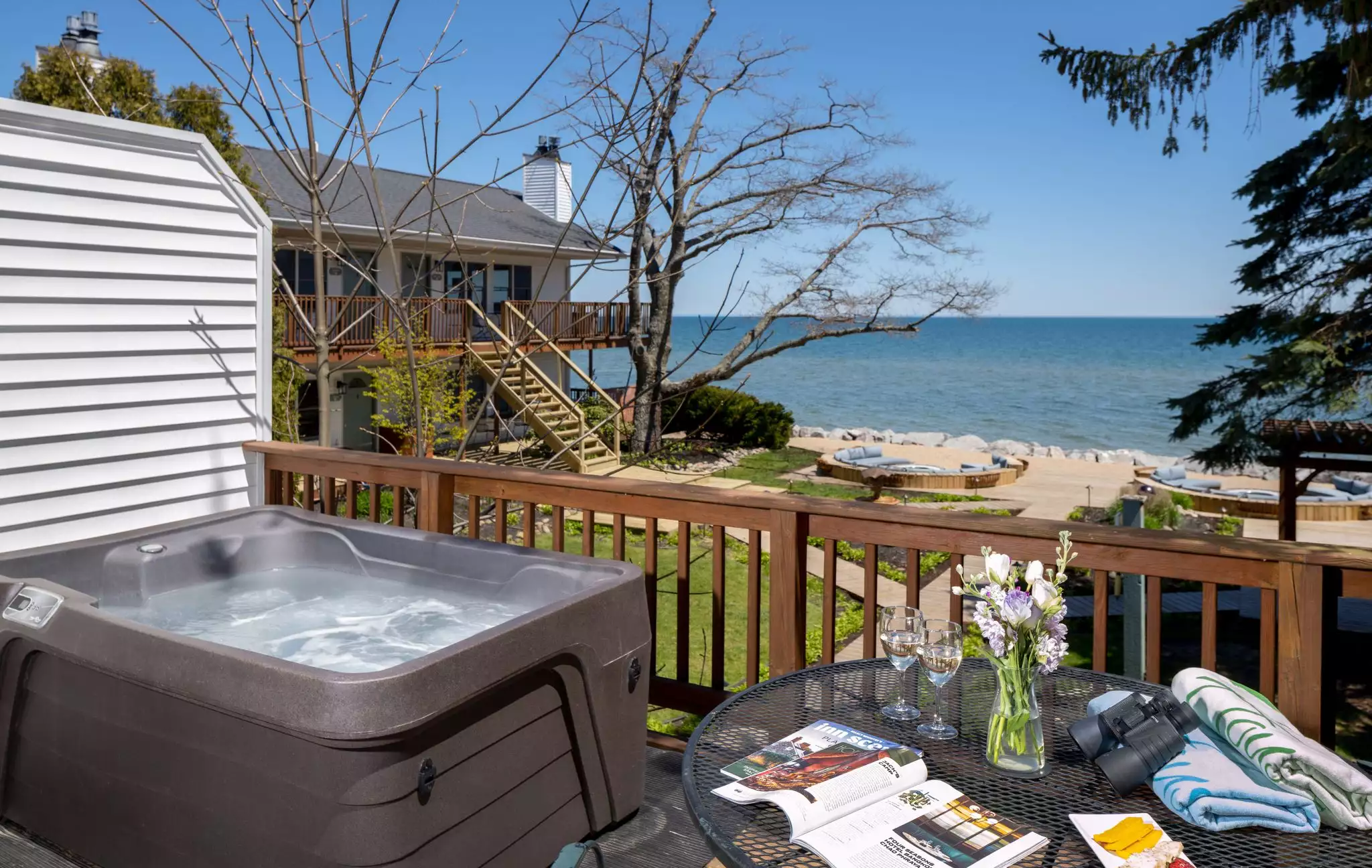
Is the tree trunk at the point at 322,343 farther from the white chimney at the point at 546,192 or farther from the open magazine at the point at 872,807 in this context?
the white chimney at the point at 546,192

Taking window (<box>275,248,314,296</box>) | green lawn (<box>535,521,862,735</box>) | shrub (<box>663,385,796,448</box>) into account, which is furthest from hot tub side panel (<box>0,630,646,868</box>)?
shrub (<box>663,385,796,448</box>)

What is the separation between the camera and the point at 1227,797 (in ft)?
4.58

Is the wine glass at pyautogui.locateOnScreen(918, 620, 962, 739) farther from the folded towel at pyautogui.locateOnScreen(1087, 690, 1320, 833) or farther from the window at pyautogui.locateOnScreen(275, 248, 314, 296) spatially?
the window at pyautogui.locateOnScreen(275, 248, 314, 296)

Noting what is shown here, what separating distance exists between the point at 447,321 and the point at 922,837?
15191 millimetres

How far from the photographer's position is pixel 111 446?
369 centimetres

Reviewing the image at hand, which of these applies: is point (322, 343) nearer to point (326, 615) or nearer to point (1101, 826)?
point (326, 615)

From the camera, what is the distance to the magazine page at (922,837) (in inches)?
51.0

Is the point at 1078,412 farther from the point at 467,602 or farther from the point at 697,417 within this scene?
the point at 467,602

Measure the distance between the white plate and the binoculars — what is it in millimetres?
79

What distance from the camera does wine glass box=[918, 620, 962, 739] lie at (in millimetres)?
1709

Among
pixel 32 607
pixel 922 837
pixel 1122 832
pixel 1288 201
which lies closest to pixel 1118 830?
pixel 1122 832

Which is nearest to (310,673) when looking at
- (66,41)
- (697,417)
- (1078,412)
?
(66,41)

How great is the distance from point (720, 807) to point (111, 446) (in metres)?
3.26

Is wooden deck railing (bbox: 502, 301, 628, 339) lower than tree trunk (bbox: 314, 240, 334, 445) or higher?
higher
